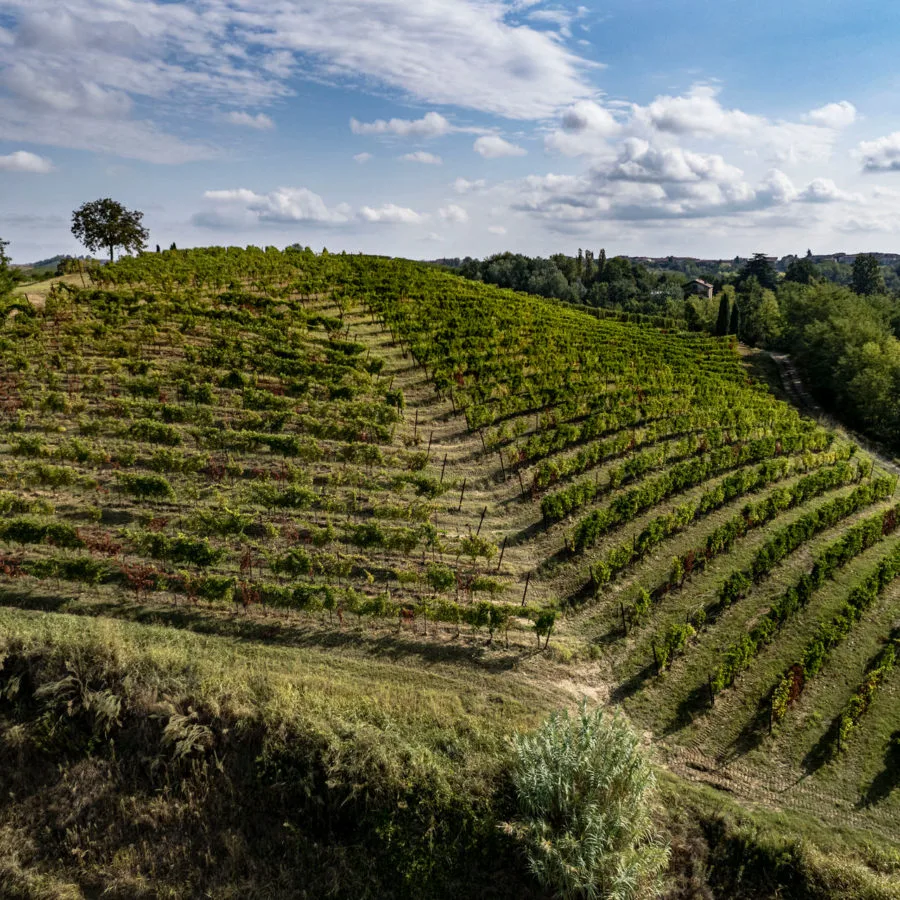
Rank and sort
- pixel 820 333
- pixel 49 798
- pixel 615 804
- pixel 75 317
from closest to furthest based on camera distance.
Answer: pixel 615 804 < pixel 49 798 < pixel 75 317 < pixel 820 333

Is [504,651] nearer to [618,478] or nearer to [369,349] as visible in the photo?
[618,478]

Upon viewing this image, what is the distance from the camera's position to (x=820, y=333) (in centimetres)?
5116

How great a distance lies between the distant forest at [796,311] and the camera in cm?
4325

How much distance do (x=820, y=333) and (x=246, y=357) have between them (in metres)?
47.0

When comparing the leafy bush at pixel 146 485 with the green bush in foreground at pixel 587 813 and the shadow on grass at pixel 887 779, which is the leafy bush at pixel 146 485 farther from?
the shadow on grass at pixel 887 779

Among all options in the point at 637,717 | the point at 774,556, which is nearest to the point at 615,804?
the point at 637,717

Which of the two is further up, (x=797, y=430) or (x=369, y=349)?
(x=369, y=349)

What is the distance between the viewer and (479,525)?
72.7 feet

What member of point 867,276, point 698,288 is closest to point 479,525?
point 867,276

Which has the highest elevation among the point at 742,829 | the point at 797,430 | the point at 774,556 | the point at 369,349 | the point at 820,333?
the point at 820,333

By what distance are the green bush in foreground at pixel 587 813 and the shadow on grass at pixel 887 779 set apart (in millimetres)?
5323

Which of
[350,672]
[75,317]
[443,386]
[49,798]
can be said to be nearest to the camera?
[49,798]

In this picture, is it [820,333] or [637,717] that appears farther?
[820,333]

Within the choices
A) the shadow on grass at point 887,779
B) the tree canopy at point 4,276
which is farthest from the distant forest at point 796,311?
the tree canopy at point 4,276
